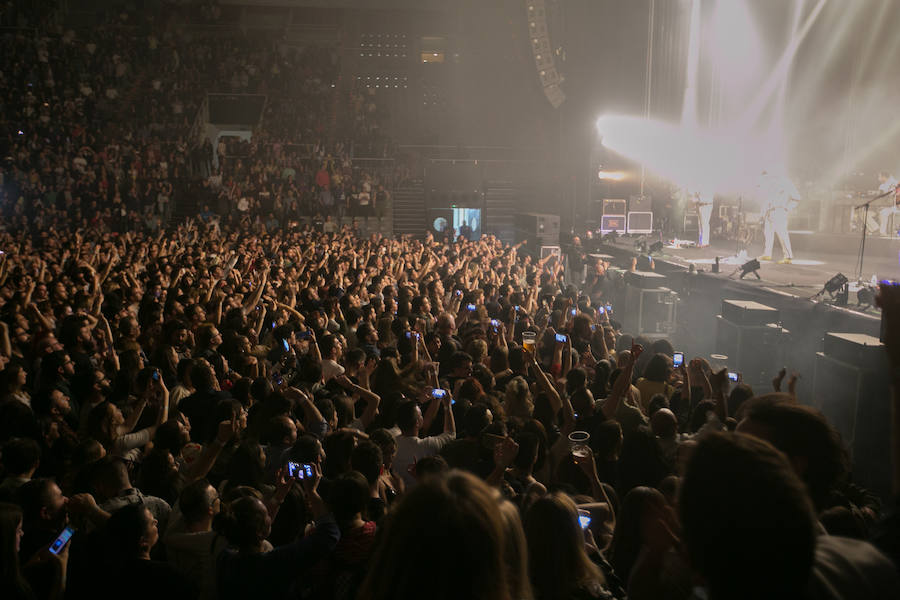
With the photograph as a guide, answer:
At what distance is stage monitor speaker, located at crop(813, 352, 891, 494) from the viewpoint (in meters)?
5.97

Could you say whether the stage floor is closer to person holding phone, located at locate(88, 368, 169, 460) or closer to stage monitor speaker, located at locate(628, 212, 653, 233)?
stage monitor speaker, located at locate(628, 212, 653, 233)

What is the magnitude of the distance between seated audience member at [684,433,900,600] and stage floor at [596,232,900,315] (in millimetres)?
8967

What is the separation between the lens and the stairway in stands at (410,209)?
22.7 m

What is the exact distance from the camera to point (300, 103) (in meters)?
26.7

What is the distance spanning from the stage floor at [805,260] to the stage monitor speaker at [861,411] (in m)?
3.05

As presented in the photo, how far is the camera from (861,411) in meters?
6.36

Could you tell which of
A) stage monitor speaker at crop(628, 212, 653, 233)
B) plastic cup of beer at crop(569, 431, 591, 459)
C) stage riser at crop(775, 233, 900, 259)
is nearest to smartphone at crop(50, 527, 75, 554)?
plastic cup of beer at crop(569, 431, 591, 459)

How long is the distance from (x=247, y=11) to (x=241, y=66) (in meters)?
4.31

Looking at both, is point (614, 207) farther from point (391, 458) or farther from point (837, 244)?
point (391, 458)

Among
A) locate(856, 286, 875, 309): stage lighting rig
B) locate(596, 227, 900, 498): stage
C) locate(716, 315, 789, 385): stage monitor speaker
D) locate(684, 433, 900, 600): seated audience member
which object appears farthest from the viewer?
locate(856, 286, 875, 309): stage lighting rig

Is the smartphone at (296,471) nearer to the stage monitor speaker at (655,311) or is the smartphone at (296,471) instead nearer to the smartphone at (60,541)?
the smartphone at (60,541)

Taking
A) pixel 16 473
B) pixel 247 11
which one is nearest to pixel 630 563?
pixel 16 473

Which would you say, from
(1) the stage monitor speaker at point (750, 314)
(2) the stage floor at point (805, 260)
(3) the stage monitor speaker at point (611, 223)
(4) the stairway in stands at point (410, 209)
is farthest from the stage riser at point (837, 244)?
(4) the stairway in stands at point (410, 209)

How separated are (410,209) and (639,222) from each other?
7.34 m
